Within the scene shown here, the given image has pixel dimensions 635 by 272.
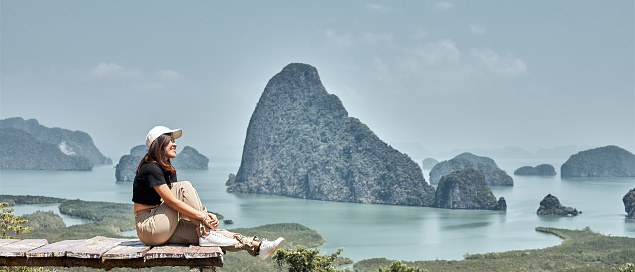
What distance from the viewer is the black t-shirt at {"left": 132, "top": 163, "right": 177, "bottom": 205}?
3.67 m

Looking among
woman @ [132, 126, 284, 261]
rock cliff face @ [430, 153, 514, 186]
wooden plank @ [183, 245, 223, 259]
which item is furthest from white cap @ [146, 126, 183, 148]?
rock cliff face @ [430, 153, 514, 186]

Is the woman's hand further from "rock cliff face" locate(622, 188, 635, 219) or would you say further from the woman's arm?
"rock cliff face" locate(622, 188, 635, 219)

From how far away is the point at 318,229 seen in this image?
39.1 metres

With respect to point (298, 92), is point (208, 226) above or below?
below

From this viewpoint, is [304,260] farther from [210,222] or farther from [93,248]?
[93,248]

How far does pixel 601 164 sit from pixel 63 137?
148 metres

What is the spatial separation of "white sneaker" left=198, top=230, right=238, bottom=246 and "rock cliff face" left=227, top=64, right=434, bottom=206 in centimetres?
5643

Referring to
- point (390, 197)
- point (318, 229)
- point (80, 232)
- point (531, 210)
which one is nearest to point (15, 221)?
point (80, 232)

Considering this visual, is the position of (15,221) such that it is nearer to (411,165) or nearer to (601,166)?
(411,165)

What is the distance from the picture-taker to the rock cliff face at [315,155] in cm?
6262

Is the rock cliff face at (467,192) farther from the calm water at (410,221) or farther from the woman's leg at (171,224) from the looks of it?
the woman's leg at (171,224)

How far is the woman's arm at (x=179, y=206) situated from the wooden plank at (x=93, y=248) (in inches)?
17.6

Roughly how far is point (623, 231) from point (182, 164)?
347 ft

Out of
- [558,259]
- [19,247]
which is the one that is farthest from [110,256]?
[558,259]
